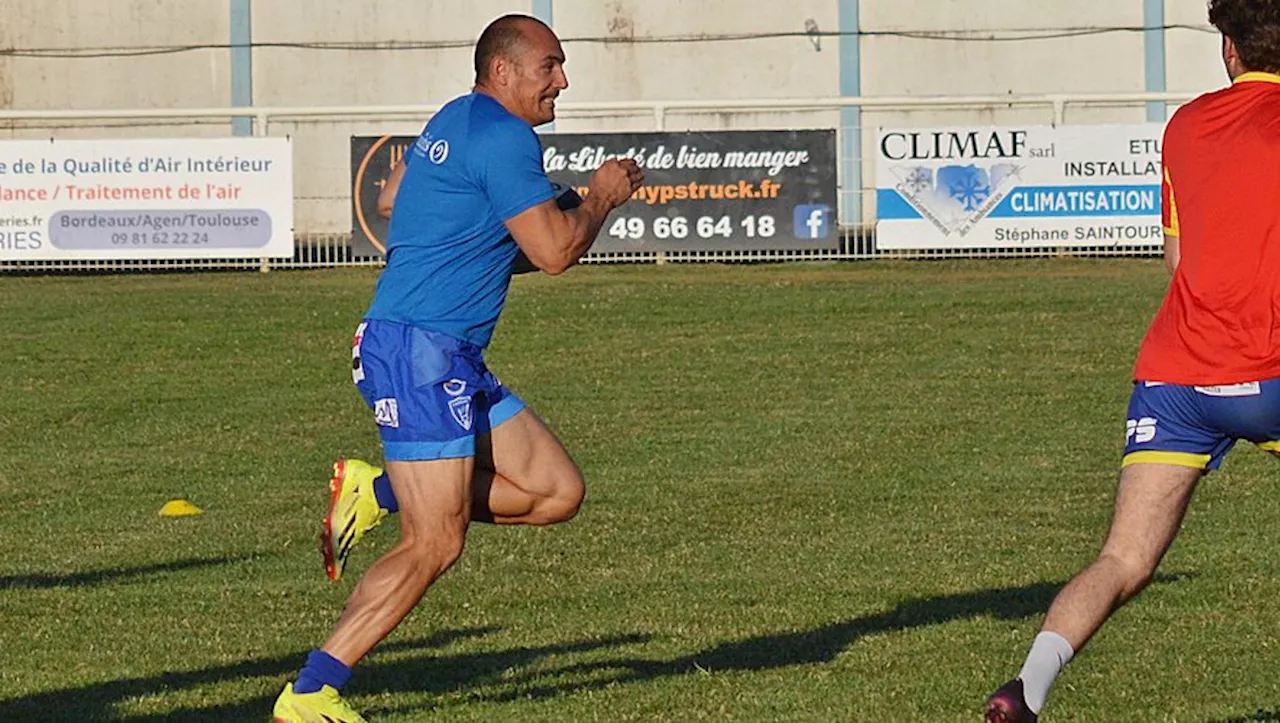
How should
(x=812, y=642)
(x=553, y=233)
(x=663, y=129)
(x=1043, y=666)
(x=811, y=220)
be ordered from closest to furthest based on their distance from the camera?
(x=1043, y=666)
(x=553, y=233)
(x=812, y=642)
(x=811, y=220)
(x=663, y=129)

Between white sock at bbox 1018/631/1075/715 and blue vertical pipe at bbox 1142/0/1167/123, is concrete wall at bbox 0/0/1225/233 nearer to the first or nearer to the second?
blue vertical pipe at bbox 1142/0/1167/123

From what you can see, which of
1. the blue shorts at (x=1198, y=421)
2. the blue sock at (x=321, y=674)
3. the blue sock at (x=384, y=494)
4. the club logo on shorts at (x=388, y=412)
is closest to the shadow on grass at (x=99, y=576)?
the blue sock at (x=384, y=494)

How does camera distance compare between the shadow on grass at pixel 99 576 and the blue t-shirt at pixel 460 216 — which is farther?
the shadow on grass at pixel 99 576

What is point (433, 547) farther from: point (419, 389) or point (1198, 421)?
point (1198, 421)

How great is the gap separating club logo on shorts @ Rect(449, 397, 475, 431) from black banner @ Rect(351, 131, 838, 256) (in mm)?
17222

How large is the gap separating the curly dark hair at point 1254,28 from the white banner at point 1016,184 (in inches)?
692

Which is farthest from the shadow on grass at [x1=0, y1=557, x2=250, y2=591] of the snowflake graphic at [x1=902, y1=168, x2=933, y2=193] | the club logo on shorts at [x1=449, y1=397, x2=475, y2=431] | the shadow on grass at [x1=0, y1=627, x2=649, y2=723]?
the snowflake graphic at [x1=902, y1=168, x2=933, y2=193]

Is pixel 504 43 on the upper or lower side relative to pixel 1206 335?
upper

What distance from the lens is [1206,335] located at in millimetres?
5691

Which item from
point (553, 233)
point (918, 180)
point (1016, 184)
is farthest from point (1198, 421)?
point (1016, 184)

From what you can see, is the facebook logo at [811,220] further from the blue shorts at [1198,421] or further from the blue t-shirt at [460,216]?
the blue shorts at [1198,421]

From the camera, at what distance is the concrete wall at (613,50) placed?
33656mm

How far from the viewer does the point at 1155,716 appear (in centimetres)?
679

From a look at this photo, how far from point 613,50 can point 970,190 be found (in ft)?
38.2
